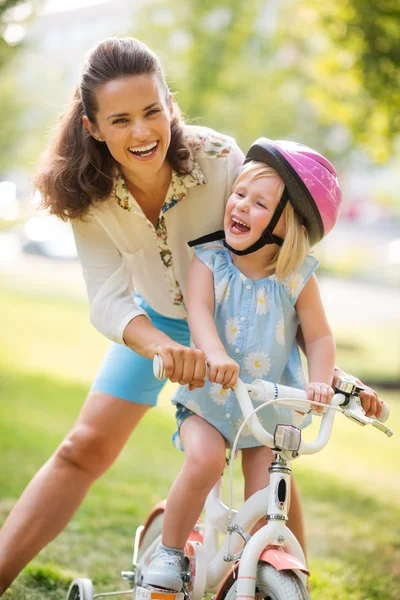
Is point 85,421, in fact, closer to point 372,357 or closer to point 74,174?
point 74,174

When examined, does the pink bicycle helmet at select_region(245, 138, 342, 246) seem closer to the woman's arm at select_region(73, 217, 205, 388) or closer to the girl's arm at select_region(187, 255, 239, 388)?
the girl's arm at select_region(187, 255, 239, 388)

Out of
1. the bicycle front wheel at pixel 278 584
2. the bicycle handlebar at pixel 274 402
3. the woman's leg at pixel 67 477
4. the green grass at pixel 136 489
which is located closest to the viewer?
the bicycle front wheel at pixel 278 584

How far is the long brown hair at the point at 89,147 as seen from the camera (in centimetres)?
297

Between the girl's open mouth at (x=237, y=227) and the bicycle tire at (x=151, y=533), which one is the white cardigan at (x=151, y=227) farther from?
the bicycle tire at (x=151, y=533)

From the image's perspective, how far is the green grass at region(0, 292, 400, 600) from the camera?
14.0 feet

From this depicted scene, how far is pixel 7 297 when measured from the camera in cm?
1820

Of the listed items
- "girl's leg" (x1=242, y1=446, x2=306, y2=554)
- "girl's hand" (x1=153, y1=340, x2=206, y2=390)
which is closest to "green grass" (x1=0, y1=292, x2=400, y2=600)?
"girl's leg" (x1=242, y1=446, x2=306, y2=554)

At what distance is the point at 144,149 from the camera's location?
297 cm

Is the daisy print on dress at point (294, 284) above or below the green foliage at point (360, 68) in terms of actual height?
below

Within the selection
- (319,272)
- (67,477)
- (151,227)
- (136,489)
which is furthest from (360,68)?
(319,272)

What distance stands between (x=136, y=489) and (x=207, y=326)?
391cm

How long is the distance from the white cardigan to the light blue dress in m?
0.33

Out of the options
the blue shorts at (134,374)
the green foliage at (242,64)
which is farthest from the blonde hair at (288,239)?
the green foliage at (242,64)

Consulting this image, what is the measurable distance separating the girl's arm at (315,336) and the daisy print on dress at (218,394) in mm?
291
